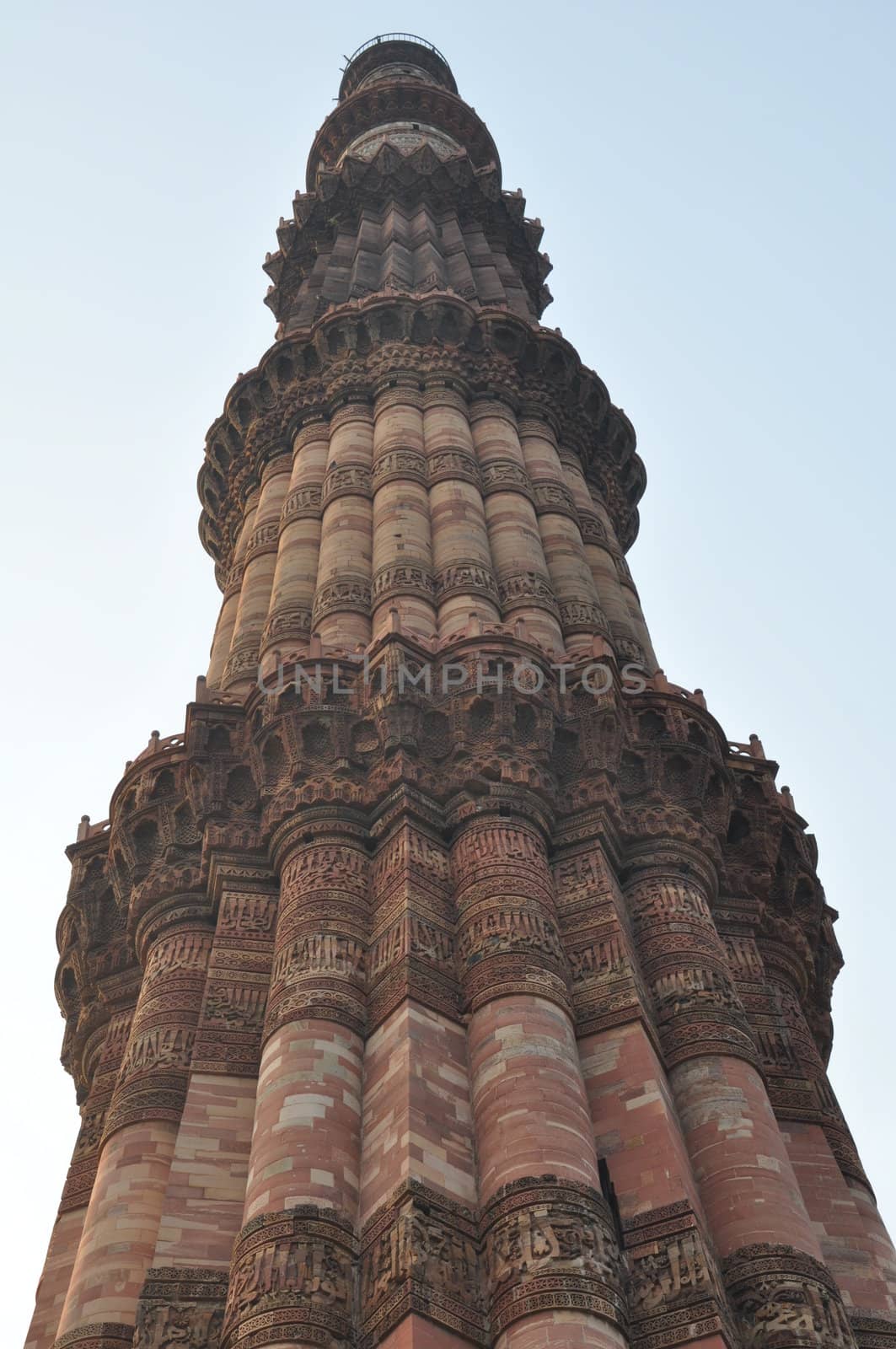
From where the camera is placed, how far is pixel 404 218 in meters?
23.8

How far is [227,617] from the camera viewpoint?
56.8 feet

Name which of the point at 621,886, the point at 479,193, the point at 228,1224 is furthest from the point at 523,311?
the point at 228,1224

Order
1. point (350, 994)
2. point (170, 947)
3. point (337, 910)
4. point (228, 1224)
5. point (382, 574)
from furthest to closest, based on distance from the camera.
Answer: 1. point (382, 574)
2. point (170, 947)
3. point (337, 910)
4. point (350, 994)
5. point (228, 1224)

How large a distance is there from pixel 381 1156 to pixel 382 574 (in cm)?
712

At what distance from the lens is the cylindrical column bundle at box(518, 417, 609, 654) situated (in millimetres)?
15250

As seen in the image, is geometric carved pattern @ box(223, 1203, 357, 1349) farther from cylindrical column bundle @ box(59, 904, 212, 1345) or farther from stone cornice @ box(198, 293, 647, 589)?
stone cornice @ box(198, 293, 647, 589)

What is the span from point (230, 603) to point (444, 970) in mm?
8234

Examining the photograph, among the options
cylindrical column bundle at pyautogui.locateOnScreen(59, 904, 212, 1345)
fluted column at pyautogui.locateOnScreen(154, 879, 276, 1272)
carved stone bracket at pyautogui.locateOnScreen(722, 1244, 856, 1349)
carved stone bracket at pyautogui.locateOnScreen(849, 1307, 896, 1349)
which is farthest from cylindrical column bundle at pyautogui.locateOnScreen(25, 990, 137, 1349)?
carved stone bracket at pyautogui.locateOnScreen(849, 1307, 896, 1349)

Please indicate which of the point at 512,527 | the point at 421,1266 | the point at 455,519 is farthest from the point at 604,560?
the point at 421,1266

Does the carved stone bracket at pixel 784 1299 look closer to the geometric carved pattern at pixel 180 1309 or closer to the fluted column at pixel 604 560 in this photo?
the geometric carved pattern at pixel 180 1309

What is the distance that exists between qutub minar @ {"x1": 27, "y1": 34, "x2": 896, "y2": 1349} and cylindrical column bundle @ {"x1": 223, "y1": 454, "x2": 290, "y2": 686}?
0.06 metres

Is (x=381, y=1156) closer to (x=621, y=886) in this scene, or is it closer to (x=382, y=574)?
(x=621, y=886)

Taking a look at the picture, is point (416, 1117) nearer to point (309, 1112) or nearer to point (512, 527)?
point (309, 1112)

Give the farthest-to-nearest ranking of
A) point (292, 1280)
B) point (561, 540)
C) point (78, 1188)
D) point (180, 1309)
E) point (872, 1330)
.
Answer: point (561, 540)
point (78, 1188)
point (872, 1330)
point (180, 1309)
point (292, 1280)
